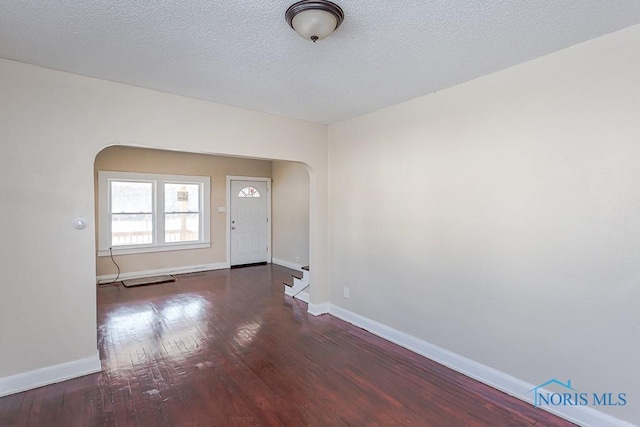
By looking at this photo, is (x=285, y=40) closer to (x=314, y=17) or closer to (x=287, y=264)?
(x=314, y=17)

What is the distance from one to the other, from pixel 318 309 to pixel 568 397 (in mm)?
2718

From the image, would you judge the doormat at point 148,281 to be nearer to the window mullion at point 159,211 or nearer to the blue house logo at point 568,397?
the window mullion at point 159,211

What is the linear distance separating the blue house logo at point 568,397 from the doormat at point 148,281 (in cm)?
567

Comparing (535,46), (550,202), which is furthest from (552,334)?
(535,46)

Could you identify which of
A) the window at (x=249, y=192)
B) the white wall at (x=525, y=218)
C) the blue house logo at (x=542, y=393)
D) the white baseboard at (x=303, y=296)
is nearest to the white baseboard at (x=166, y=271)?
the window at (x=249, y=192)

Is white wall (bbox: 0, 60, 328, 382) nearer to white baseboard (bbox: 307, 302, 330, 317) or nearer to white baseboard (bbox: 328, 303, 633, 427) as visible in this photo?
white baseboard (bbox: 307, 302, 330, 317)

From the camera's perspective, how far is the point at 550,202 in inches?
90.7

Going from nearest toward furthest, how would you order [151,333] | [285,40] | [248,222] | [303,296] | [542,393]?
[285,40] → [542,393] → [151,333] → [303,296] → [248,222]

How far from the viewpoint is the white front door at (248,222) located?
7250 mm

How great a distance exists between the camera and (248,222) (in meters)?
7.47

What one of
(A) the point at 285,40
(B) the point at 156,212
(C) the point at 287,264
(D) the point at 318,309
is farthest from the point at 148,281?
(A) the point at 285,40

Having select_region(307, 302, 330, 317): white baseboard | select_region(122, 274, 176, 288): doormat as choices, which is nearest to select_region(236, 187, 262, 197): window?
select_region(122, 274, 176, 288): doormat

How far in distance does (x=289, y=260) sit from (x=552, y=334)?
554 cm

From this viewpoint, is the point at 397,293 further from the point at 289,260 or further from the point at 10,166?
the point at 289,260
